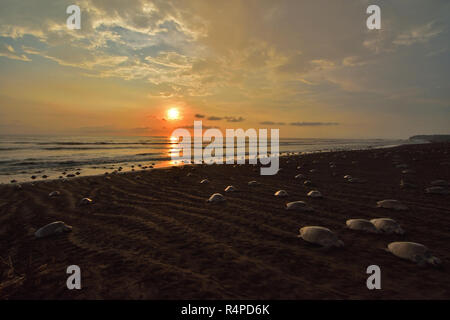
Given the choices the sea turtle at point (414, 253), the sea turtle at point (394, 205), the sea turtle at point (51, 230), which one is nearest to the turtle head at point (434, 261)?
the sea turtle at point (414, 253)

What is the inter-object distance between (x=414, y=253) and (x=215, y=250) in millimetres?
3839

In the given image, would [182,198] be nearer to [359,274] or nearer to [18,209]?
[18,209]

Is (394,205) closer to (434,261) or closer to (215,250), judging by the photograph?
(434,261)

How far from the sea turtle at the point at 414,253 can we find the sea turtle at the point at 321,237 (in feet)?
3.19

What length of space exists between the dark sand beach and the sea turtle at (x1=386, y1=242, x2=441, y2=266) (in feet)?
0.39

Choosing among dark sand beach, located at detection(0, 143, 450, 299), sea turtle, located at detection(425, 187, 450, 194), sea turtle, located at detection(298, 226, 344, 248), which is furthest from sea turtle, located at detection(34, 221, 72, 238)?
sea turtle, located at detection(425, 187, 450, 194)

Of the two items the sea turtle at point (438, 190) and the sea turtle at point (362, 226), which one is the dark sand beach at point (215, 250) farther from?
the sea turtle at point (438, 190)

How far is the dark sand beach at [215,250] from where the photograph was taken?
3.42 meters

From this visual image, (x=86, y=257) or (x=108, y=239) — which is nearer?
(x=86, y=257)

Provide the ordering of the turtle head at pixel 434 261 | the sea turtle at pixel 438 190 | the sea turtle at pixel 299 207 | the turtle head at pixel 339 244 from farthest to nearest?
the sea turtle at pixel 438 190 → the sea turtle at pixel 299 207 → the turtle head at pixel 339 244 → the turtle head at pixel 434 261
